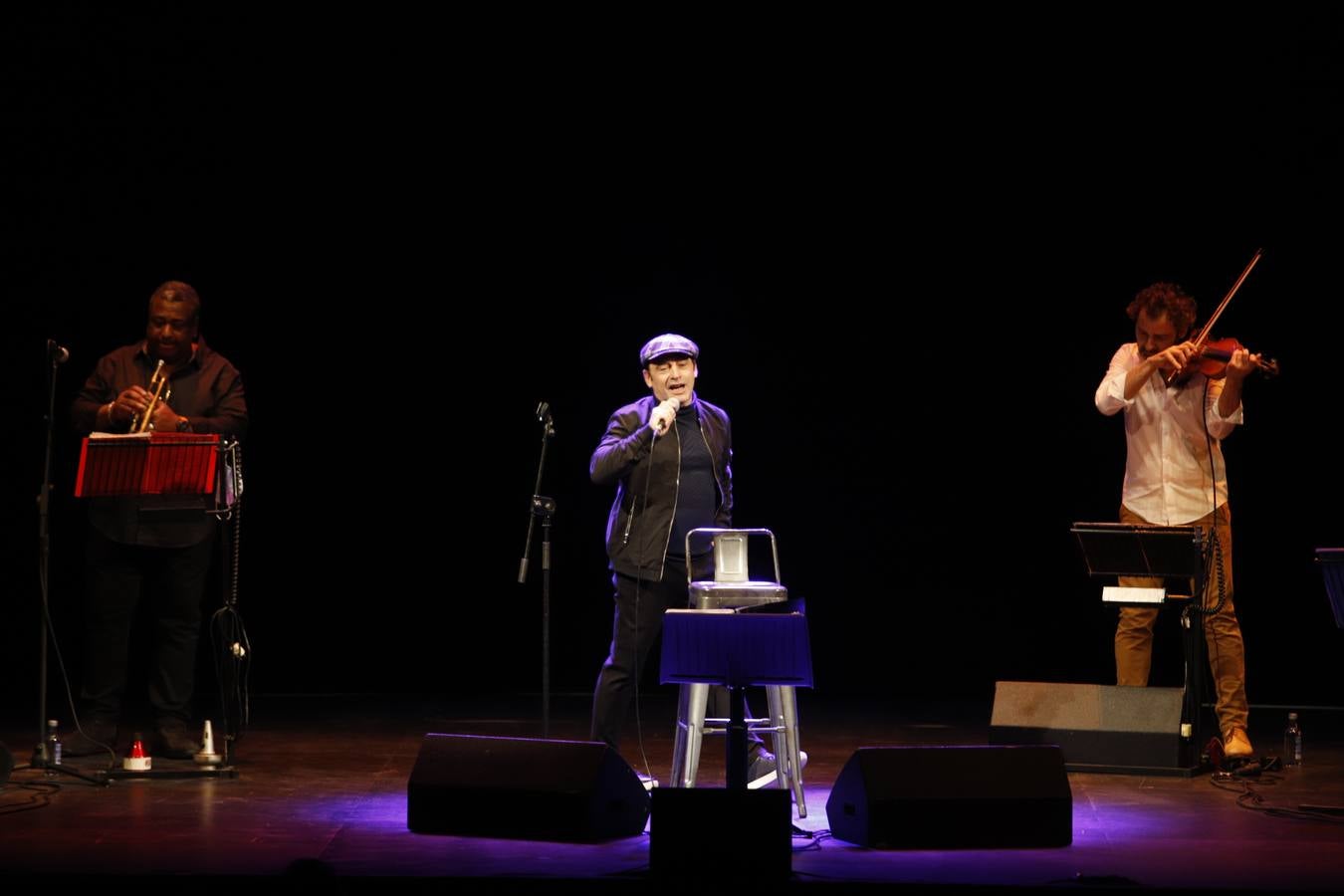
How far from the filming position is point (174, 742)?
227 inches

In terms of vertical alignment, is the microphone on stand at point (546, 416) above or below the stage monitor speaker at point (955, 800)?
above

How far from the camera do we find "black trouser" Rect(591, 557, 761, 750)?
5.08 meters

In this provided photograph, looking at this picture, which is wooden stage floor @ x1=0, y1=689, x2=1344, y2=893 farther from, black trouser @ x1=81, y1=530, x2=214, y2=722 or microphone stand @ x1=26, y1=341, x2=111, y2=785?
black trouser @ x1=81, y1=530, x2=214, y2=722

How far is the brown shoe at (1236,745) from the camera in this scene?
19.0 feet

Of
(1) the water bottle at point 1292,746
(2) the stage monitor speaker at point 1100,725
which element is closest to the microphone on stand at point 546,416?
(2) the stage monitor speaker at point 1100,725

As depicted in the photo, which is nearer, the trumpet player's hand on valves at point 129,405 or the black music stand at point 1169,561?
the trumpet player's hand on valves at point 129,405

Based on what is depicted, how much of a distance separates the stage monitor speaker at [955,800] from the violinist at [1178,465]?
1.71 meters

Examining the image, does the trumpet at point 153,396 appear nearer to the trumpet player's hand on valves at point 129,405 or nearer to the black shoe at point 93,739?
the trumpet player's hand on valves at point 129,405

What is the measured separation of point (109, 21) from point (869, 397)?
396 cm

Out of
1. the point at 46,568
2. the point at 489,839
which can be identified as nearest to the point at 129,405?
the point at 46,568

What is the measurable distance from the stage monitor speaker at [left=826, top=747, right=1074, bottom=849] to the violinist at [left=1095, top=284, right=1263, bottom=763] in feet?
5.61

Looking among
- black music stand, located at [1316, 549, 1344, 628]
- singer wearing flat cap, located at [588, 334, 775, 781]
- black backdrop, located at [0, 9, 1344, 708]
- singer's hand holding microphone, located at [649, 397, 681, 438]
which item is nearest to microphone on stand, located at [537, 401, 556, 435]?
singer wearing flat cap, located at [588, 334, 775, 781]

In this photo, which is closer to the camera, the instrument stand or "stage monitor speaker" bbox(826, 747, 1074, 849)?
"stage monitor speaker" bbox(826, 747, 1074, 849)

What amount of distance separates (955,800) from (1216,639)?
2085 mm
